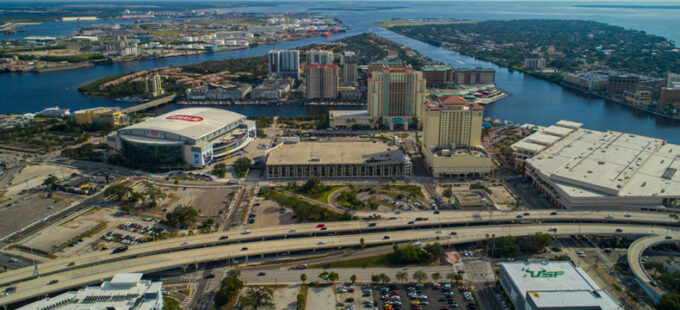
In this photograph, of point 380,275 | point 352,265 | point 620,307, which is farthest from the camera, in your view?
point 352,265

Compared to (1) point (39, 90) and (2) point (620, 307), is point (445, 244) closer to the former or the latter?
(2) point (620, 307)

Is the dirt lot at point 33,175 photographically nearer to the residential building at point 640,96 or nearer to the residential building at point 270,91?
the residential building at point 270,91

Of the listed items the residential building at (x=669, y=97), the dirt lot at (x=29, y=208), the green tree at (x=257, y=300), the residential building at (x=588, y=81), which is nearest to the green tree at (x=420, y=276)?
the green tree at (x=257, y=300)

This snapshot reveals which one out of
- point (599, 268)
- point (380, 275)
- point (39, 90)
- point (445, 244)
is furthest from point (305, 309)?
point (39, 90)

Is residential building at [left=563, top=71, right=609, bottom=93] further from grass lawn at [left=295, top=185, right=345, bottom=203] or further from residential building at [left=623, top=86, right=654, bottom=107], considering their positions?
grass lawn at [left=295, top=185, right=345, bottom=203]

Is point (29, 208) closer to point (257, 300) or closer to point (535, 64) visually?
point (257, 300)

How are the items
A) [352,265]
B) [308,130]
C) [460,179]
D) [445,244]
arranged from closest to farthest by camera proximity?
1. [352,265]
2. [445,244]
3. [460,179]
4. [308,130]
